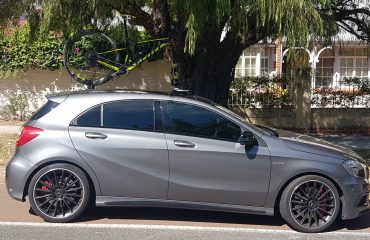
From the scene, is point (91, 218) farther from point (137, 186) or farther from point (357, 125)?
point (357, 125)

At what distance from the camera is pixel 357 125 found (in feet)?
48.5

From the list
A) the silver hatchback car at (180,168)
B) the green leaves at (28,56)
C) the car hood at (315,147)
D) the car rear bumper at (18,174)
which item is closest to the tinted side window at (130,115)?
the silver hatchback car at (180,168)

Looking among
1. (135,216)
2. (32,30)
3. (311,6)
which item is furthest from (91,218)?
(32,30)

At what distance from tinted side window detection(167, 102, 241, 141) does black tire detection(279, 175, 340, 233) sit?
3.04 ft

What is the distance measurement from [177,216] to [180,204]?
23.9 inches

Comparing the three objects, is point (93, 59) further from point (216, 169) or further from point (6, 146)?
point (216, 169)

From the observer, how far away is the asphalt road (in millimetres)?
6195

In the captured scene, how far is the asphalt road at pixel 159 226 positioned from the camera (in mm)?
6195

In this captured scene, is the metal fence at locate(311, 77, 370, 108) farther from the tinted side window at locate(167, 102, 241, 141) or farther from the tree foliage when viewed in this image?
the tinted side window at locate(167, 102, 241, 141)

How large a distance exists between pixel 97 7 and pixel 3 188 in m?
3.25

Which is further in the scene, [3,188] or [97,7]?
[3,188]

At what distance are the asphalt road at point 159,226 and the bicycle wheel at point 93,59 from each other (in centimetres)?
327

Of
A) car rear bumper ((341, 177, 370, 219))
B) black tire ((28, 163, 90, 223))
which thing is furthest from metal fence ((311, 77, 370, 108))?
black tire ((28, 163, 90, 223))

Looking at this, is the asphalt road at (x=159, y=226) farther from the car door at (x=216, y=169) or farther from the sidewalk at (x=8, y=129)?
the sidewalk at (x=8, y=129)
